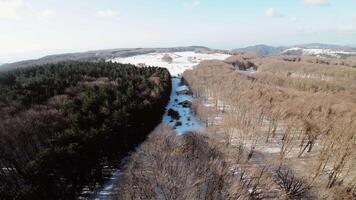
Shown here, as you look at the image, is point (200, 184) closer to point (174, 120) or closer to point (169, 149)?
point (169, 149)

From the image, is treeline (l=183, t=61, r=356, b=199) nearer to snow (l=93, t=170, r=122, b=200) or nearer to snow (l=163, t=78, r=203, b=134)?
snow (l=163, t=78, r=203, b=134)

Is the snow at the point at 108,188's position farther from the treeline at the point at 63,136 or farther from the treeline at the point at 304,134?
the treeline at the point at 304,134

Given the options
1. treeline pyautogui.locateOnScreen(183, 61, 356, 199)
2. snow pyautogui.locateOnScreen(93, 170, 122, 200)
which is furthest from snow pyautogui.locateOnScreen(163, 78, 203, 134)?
snow pyautogui.locateOnScreen(93, 170, 122, 200)

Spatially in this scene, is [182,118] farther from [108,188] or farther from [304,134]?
[108,188]

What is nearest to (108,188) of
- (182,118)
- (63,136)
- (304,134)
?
(63,136)

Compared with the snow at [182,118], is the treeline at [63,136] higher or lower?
higher

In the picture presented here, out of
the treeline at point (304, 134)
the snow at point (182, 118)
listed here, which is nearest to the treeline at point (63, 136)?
the snow at point (182, 118)

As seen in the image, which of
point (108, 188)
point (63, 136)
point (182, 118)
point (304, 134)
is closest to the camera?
point (63, 136)

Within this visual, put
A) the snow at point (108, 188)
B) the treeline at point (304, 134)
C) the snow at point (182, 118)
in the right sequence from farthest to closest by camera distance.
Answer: the snow at point (182, 118) → the treeline at point (304, 134) → the snow at point (108, 188)
